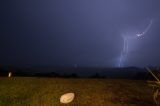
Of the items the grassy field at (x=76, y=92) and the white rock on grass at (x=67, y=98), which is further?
the grassy field at (x=76, y=92)

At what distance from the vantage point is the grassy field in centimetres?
878

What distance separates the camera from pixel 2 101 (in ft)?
29.2

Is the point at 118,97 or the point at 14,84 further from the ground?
the point at 14,84

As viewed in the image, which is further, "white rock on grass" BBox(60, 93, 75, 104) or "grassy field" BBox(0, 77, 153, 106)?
"grassy field" BBox(0, 77, 153, 106)

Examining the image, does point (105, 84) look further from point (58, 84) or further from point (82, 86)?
point (58, 84)

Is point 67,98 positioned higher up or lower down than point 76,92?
lower down

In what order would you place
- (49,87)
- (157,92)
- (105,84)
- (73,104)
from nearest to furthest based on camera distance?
(157,92)
(73,104)
(49,87)
(105,84)

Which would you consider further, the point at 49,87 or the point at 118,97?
the point at 49,87

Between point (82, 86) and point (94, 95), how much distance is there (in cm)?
141

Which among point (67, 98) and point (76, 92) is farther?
point (76, 92)

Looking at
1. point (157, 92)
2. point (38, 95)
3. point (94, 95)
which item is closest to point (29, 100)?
point (38, 95)

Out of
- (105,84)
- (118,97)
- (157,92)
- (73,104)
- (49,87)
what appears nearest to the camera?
(157,92)

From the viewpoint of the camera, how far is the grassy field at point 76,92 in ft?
28.8

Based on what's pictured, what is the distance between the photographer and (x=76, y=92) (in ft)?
32.1
